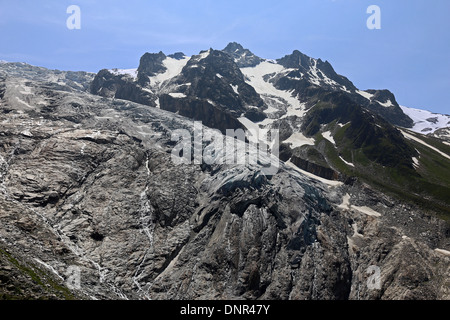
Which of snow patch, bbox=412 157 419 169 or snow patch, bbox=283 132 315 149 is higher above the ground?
snow patch, bbox=283 132 315 149

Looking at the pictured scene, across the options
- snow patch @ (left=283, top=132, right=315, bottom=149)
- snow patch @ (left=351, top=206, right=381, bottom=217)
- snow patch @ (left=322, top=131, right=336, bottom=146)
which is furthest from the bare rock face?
snow patch @ (left=322, top=131, right=336, bottom=146)

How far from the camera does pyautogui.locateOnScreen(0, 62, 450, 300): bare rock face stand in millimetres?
60531

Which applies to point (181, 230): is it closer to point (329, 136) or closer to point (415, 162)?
point (415, 162)

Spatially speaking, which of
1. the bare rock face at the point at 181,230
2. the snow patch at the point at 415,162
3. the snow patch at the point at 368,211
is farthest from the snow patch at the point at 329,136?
the bare rock face at the point at 181,230

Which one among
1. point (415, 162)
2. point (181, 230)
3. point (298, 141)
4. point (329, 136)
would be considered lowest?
point (181, 230)

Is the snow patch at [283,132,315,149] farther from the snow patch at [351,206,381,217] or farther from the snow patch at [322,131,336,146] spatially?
the snow patch at [351,206,381,217]

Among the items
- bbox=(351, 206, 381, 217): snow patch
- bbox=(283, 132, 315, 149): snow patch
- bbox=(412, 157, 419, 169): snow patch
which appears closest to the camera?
bbox=(351, 206, 381, 217): snow patch

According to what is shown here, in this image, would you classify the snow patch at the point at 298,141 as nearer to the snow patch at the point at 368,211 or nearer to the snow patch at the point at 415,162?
the snow patch at the point at 415,162

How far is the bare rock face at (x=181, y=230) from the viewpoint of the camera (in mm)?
60531

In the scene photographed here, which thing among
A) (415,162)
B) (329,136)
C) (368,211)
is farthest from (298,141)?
(368,211)

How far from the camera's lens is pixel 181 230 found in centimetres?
7625

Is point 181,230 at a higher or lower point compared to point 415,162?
lower
